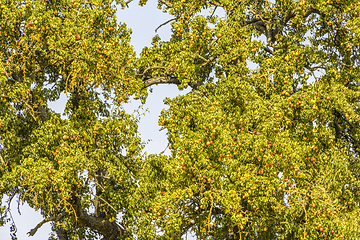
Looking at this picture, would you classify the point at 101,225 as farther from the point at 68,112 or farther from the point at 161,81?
the point at 161,81

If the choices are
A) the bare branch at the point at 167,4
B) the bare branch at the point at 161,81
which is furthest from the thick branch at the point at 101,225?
the bare branch at the point at 167,4

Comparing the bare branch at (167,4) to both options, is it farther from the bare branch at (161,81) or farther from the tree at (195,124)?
the bare branch at (161,81)

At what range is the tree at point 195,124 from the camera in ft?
33.9

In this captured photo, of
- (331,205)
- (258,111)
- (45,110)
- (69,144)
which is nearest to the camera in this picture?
(331,205)

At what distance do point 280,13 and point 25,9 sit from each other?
748cm

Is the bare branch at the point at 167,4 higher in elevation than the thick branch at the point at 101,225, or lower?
higher

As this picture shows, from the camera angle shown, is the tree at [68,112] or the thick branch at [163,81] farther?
the thick branch at [163,81]

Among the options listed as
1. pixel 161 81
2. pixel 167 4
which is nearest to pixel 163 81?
pixel 161 81

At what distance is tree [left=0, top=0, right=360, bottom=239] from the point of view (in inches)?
406

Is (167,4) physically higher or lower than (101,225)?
higher

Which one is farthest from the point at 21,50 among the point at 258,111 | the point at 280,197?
the point at 280,197

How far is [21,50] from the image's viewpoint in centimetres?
1259

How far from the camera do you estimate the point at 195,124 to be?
11.6 meters

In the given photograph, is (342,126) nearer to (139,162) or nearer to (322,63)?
(322,63)
